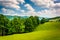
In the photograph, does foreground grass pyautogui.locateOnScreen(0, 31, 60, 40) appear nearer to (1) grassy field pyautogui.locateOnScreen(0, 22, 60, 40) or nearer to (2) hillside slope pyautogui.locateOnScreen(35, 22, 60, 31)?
(1) grassy field pyautogui.locateOnScreen(0, 22, 60, 40)

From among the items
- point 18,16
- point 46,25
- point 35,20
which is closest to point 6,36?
point 18,16

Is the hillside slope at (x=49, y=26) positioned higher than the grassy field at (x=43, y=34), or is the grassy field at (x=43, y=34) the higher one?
the hillside slope at (x=49, y=26)

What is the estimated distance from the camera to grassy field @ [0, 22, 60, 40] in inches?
184

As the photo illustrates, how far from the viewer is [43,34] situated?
486 cm

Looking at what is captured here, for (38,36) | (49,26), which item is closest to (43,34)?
(38,36)

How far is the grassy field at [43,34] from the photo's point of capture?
4676mm

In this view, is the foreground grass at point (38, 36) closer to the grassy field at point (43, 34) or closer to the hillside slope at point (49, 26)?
the grassy field at point (43, 34)

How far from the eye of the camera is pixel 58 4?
5098 mm

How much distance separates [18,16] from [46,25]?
4.29ft

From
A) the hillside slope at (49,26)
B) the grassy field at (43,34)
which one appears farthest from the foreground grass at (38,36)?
the hillside slope at (49,26)

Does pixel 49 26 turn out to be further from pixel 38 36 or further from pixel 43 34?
pixel 38 36

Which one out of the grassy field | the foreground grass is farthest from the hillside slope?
the foreground grass

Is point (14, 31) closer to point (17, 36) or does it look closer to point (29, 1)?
point (17, 36)

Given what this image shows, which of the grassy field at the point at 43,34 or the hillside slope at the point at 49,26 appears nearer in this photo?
the grassy field at the point at 43,34
